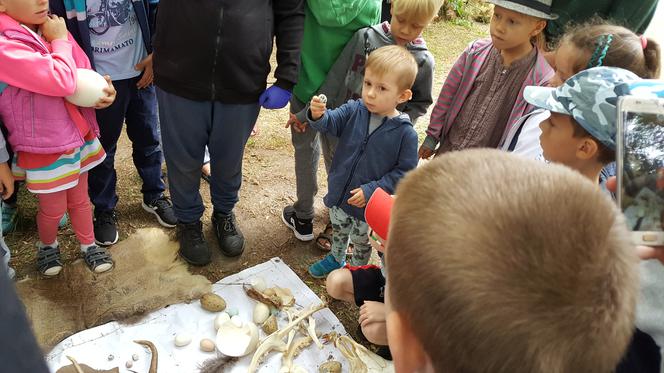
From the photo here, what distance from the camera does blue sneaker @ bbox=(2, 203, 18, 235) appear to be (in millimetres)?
2664

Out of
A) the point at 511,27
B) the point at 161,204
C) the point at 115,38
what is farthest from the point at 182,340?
the point at 511,27

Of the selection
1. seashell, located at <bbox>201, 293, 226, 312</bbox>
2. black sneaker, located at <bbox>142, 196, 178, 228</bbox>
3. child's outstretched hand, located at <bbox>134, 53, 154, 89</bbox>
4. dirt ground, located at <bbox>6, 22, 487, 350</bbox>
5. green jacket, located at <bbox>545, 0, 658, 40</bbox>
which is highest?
green jacket, located at <bbox>545, 0, 658, 40</bbox>

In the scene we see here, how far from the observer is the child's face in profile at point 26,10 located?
6.11 ft

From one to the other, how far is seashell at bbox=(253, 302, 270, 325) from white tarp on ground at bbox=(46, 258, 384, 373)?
0.06m

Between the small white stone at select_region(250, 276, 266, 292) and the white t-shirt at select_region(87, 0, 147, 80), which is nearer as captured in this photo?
the white t-shirt at select_region(87, 0, 147, 80)

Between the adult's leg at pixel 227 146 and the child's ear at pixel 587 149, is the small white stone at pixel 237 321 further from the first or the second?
the child's ear at pixel 587 149

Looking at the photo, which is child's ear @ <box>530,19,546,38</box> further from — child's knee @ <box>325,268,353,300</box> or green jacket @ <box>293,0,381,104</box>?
child's knee @ <box>325,268,353,300</box>

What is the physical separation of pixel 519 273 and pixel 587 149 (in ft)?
3.47

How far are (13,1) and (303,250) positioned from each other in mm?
1873

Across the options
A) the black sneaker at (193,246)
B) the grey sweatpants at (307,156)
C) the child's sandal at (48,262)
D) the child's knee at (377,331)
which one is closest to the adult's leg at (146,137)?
the black sneaker at (193,246)

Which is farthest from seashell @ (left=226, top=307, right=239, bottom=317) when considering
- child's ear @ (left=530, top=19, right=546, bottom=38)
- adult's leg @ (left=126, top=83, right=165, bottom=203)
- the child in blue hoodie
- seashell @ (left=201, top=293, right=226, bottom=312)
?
child's ear @ (left=530, top=19, right=546, bottom=38)

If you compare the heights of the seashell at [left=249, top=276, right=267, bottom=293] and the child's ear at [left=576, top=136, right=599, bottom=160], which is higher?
the child's ear at [left=576, top=136, right=599, bottom=160]

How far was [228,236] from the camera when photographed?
2.79 m

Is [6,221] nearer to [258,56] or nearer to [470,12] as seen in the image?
[258,56]
